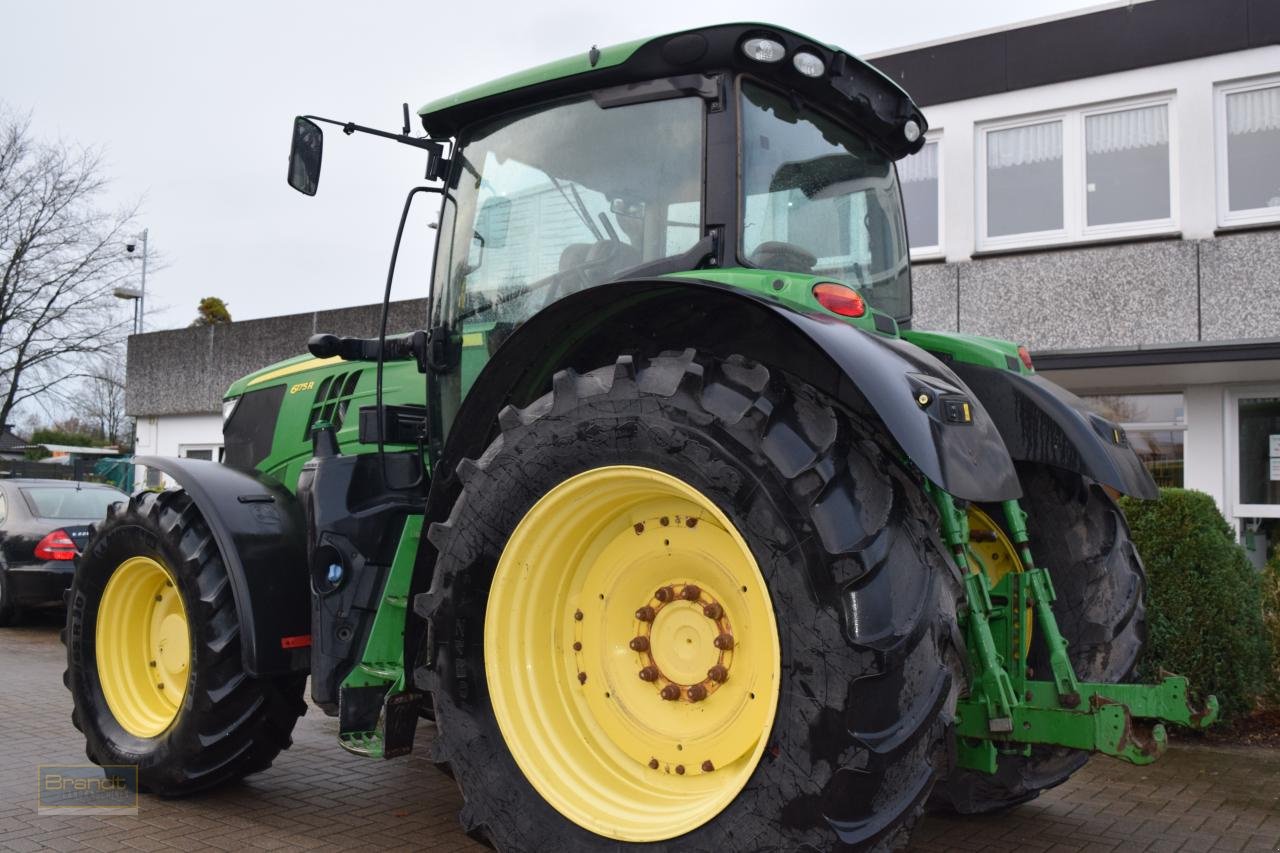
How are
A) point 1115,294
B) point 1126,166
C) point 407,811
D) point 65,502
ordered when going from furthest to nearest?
point 65,502, point 1126,166, point 1115,294, point 407,811

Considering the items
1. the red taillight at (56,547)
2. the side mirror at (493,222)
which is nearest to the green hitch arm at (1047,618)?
the side mirror at (493,222)

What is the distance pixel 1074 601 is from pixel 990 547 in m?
0.35

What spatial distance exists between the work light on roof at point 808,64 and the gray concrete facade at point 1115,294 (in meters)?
7.02

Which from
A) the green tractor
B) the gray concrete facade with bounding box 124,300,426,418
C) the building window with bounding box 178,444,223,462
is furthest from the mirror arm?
the building window with bounding box 178,444,223,462

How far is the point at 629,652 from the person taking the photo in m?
3.26

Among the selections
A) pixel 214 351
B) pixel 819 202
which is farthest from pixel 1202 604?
pixel 214 351

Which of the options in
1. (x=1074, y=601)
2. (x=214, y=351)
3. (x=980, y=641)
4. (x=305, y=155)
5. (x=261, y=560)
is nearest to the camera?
(x=980, y=641)

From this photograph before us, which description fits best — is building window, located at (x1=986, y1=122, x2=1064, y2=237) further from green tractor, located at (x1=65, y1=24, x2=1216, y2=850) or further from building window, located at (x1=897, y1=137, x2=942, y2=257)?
green tractor, located at (x1=65, y1=24, x2=1216, y2=850)

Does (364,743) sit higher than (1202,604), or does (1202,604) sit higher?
(1202,604)

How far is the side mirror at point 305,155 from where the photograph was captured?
407cm

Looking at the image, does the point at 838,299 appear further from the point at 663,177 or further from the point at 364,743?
the point at 364,743

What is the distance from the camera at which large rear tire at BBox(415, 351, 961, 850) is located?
258 centimetres

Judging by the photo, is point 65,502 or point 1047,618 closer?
point 1047,618

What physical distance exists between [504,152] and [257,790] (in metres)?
2.85
